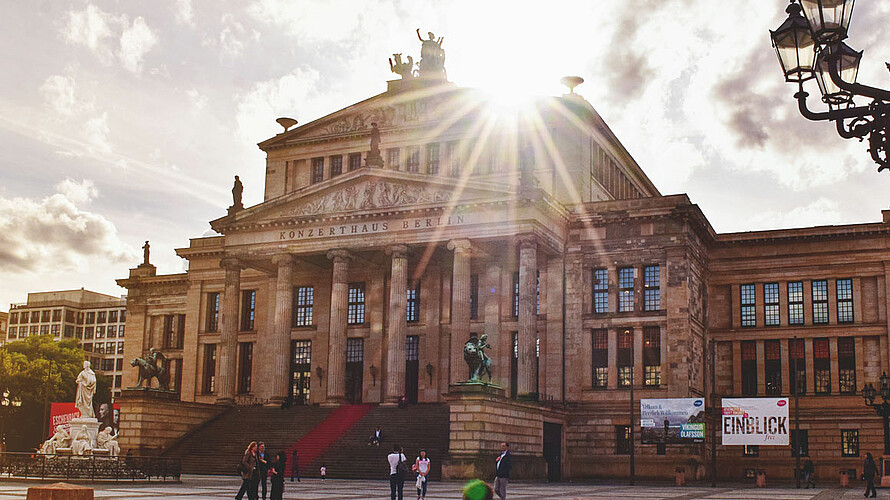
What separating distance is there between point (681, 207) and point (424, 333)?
18063 millimetres

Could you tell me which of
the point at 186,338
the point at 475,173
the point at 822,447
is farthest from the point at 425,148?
the point at 822,447

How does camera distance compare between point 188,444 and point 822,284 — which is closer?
point 188,444

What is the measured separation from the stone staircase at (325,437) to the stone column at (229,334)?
2.55 metres

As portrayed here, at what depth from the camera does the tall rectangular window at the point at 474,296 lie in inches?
2507

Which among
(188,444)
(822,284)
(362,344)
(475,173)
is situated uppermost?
(475,173)

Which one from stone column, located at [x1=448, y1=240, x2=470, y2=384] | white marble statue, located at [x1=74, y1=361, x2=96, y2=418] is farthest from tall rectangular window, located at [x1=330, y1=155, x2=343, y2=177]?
white marble statue, located at [x1=74, y1=361, x2=96, y2=418]

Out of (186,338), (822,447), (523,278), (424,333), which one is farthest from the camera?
(186,338)

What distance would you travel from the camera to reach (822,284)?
6281 centimetres

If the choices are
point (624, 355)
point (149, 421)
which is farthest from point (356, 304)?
point (624, 355)

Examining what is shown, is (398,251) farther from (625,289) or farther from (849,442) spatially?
(849,442)

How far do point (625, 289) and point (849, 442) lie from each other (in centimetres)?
1607

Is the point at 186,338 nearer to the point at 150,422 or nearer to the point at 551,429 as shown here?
the point at 150,422

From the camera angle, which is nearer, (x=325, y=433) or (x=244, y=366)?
(x=325, y=433)

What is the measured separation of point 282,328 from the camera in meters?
63.2
